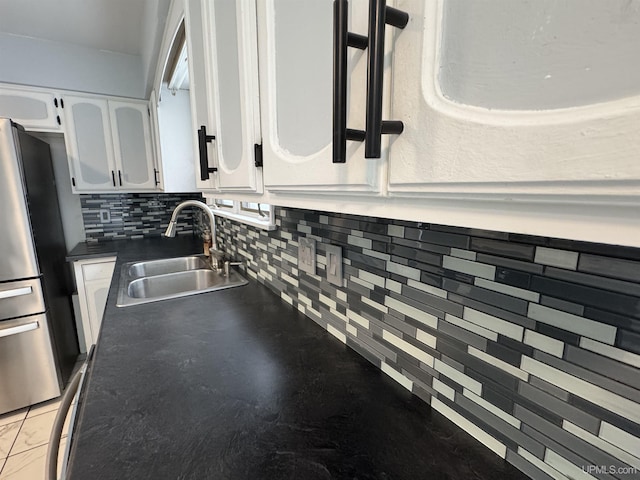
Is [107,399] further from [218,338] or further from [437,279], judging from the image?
[437,279]

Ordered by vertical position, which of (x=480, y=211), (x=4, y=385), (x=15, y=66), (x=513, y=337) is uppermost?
(x=15, y=66)

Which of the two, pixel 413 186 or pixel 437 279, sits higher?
pixel 413 186

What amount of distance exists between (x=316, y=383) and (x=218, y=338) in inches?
15.3

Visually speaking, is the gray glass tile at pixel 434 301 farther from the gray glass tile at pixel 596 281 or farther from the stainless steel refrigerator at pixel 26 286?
the stainless steel refrigerator at pixel 26 286

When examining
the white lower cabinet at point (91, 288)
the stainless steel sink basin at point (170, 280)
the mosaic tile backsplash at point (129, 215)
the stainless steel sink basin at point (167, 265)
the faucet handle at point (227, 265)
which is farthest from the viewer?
the mosaic tile backsplash at point (129, 215)

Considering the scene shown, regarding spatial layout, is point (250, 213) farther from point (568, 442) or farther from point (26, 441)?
point (26, 441)

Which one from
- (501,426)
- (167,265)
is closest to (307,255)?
(501,426)

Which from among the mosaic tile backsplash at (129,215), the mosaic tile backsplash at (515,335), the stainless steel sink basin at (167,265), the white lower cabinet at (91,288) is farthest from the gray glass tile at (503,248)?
the mosaic tile backsplash at (129,215)

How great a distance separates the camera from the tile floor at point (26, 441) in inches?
56.5

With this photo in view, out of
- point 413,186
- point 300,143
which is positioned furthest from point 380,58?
point 300,143

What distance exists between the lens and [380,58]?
29cm

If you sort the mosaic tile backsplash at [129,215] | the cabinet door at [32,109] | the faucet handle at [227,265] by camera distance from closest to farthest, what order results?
the faucet handle at [227,265], the cabinet door at [32,109], the mosaic tile backsplash at [129,215]

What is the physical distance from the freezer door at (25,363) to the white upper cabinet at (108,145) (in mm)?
1187

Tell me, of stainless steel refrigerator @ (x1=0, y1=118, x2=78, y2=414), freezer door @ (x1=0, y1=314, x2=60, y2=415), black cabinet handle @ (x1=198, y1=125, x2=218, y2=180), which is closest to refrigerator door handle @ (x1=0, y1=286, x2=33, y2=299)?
stainless steel refrigerator @ (x1=0, y1=118, x2=78, y2=414)
